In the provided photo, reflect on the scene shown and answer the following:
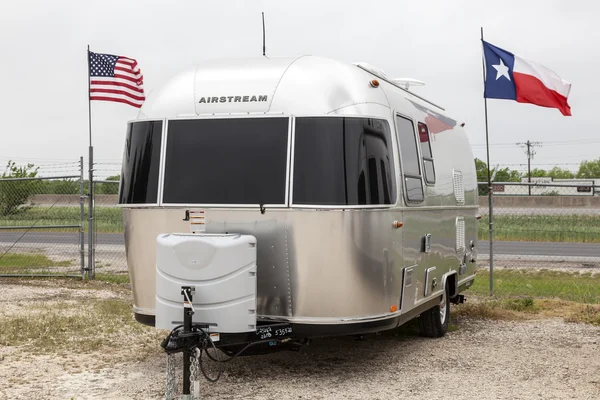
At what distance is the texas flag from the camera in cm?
1316

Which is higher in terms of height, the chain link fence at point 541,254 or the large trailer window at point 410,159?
the large trailer window at point 410,159

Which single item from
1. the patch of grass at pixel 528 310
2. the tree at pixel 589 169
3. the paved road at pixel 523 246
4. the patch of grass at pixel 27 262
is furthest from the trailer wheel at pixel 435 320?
the tree at pixel 589 169

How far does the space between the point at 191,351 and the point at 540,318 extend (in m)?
6.53

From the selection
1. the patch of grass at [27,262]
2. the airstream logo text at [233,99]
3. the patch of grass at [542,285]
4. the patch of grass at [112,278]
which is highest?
the airstream logo text at [233,99]

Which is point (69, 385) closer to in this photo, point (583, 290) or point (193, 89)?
point (193, 89)

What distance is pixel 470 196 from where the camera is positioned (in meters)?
11.1

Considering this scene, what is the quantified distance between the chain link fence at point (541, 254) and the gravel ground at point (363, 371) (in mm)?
4092

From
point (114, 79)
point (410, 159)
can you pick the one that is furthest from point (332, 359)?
point (114, 79)

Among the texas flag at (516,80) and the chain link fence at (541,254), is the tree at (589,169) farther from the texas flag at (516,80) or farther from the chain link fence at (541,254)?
the texas flag at (516,80)

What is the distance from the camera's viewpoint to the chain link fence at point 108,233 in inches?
683

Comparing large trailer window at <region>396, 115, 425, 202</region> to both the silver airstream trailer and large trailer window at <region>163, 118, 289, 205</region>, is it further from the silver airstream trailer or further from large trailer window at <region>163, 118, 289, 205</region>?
large trailer window at <region>163, 118, 289, 205</region>

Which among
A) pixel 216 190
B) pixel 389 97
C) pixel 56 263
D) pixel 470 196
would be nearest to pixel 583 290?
pixel 470 196

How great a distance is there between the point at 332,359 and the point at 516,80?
6922 millimetres

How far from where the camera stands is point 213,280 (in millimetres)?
6426
